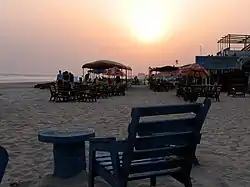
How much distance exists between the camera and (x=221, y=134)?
9117 millimetres

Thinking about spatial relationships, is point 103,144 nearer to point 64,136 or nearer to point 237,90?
point 64,136

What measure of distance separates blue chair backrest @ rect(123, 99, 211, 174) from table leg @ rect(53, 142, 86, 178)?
1260mm

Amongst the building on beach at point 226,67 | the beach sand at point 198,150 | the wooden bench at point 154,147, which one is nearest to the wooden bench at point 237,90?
the building on beach at point 226,67

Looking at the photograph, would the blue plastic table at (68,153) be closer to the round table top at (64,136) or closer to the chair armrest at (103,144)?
the round table top at (64,136)

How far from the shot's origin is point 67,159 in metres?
5.07

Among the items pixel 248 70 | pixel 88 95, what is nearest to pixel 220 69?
pixel 248 70

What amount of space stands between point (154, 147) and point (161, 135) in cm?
14

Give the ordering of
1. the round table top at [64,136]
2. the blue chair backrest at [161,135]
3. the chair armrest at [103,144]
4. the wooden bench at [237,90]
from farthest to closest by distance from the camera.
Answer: the wooden bench at [237,90]
the round table top at [64,136]
the chair armrest at [103,144]
the blue chair backrest at [161,135]

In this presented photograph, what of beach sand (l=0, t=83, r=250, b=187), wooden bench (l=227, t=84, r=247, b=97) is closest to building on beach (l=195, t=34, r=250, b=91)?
wooden bench (l=227, t=84, r=247, b=97)

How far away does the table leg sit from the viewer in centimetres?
504

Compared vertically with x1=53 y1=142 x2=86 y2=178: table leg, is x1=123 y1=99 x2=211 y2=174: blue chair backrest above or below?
above

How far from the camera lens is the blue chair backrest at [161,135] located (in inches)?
148

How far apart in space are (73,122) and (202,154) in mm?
5627

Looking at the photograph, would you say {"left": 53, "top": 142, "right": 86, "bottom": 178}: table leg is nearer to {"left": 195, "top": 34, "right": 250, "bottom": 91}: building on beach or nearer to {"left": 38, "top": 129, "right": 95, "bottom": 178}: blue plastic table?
{"left": 38, "top": 129, "right": 95, "bottom": 178}: blue plastic table
